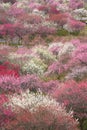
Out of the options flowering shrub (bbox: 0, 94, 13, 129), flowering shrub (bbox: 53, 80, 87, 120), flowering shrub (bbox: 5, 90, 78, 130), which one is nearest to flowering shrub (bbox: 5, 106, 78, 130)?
flowering shrub (bbox: 5, 90, 78, 130)

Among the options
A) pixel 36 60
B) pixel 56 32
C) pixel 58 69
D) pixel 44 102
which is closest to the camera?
pixel 44 102

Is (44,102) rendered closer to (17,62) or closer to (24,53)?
(17,62)

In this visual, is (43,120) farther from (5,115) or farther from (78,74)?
(78,74)

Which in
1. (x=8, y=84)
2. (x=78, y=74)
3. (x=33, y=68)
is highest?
(x=8, y=84)

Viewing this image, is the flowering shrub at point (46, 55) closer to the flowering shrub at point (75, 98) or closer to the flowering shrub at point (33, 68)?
the flowering shrub at point (33, 68)

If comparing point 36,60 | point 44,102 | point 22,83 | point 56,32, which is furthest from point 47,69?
point 56,32

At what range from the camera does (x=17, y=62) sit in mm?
32469

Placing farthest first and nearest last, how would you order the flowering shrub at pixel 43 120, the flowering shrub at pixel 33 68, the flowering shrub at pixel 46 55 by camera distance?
the flowering shrub at pixel 46 55
the flowering shrub at pixel 33 68
the flowering shrub at pixel 43 120

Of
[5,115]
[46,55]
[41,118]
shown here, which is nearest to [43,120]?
[41,118]

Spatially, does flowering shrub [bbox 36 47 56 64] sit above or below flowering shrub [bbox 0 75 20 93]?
below

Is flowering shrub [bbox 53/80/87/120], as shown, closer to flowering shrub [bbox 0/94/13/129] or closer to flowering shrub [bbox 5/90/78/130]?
flowering shrub [bbox 5/90/78/130]

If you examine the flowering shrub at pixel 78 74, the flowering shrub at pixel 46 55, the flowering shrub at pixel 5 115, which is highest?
the flowering shrub at pixel 5 115

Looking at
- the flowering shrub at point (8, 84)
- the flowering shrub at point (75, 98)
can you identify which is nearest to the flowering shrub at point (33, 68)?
the flowering shrub at point (8, 84)

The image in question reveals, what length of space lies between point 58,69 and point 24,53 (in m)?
5.79
